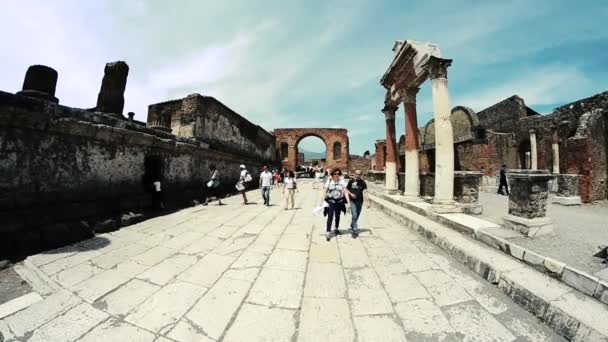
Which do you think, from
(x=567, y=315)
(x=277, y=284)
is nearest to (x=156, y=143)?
(x=277, y=284)

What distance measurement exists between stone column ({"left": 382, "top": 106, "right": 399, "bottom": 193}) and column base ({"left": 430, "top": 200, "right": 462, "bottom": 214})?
3.93 metres

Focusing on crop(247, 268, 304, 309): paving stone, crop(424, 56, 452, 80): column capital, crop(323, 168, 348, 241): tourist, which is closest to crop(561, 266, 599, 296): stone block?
crop(247, 268, 304, 309): paving stone

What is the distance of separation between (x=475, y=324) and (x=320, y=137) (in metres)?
28.8

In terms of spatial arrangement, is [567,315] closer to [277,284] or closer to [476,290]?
[476,290]

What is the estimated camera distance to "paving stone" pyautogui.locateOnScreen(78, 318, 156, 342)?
1.89 meters

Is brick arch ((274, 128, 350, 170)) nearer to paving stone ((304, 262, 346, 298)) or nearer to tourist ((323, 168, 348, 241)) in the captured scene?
A: tourist ((323, 168, 348, 241))

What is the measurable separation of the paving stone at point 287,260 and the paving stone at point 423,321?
1306mm

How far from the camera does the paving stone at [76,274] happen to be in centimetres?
274

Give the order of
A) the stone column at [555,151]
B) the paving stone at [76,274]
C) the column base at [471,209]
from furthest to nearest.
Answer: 1. the stone column at [555,151]
2. the column base at [471,209]
3. the paving stone at [76,274]

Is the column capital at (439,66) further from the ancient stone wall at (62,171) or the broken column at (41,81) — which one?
the broken column at (41,81)

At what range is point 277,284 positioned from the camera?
2.78 meters

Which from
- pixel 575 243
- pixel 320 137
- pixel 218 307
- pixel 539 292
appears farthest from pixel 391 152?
pixel 320 137

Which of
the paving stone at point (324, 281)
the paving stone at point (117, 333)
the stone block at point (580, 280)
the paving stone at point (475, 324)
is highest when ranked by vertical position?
the stone block at point (580, 280)

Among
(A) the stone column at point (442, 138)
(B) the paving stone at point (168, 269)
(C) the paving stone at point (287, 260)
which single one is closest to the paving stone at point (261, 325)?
(C) the paving stone at point (287, 260)
